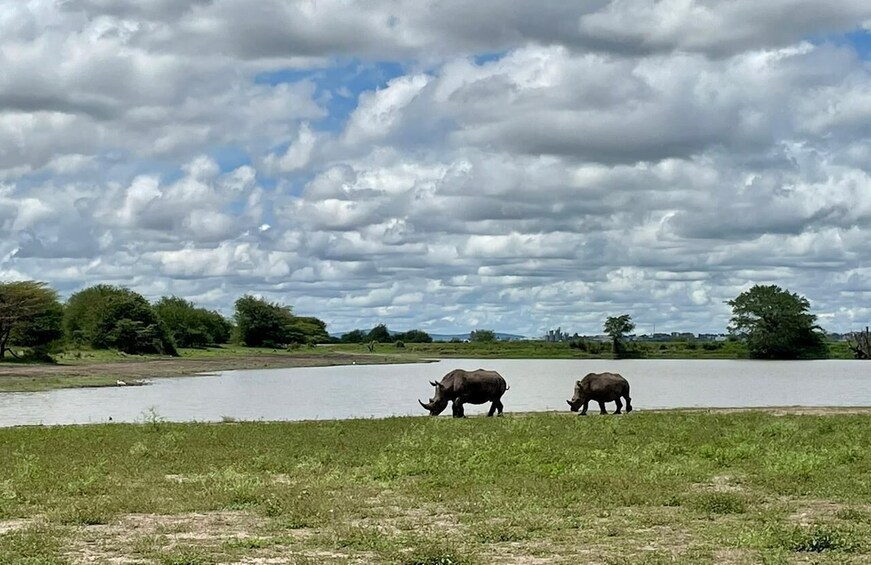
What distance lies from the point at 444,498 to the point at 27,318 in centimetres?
8175

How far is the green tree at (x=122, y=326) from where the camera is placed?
347 feet

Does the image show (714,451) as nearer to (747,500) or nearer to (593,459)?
(593,459)

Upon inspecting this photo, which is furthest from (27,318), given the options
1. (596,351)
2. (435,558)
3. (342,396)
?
(435,558)

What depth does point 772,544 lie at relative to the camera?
11.2 meters

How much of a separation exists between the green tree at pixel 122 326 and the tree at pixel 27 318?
12.1m

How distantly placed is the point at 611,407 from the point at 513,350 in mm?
110275

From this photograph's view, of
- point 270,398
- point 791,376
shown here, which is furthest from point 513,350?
point 270,398

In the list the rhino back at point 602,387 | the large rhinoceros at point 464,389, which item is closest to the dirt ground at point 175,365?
the large rhinoceros at point 464,389

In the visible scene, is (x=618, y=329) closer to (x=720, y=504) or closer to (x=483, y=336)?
(x=483, y=336)

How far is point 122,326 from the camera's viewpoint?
10544cm

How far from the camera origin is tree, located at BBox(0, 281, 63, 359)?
8800 centimetres

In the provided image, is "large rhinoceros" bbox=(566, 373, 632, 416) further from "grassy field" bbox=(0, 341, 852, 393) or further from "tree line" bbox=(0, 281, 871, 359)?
"tree line" bbox=(0, 281, 871, 359)

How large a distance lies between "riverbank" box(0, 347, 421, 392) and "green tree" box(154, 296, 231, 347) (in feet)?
13.1

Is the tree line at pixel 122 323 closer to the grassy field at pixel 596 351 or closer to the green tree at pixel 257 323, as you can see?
the green tree at pixel 257 323
